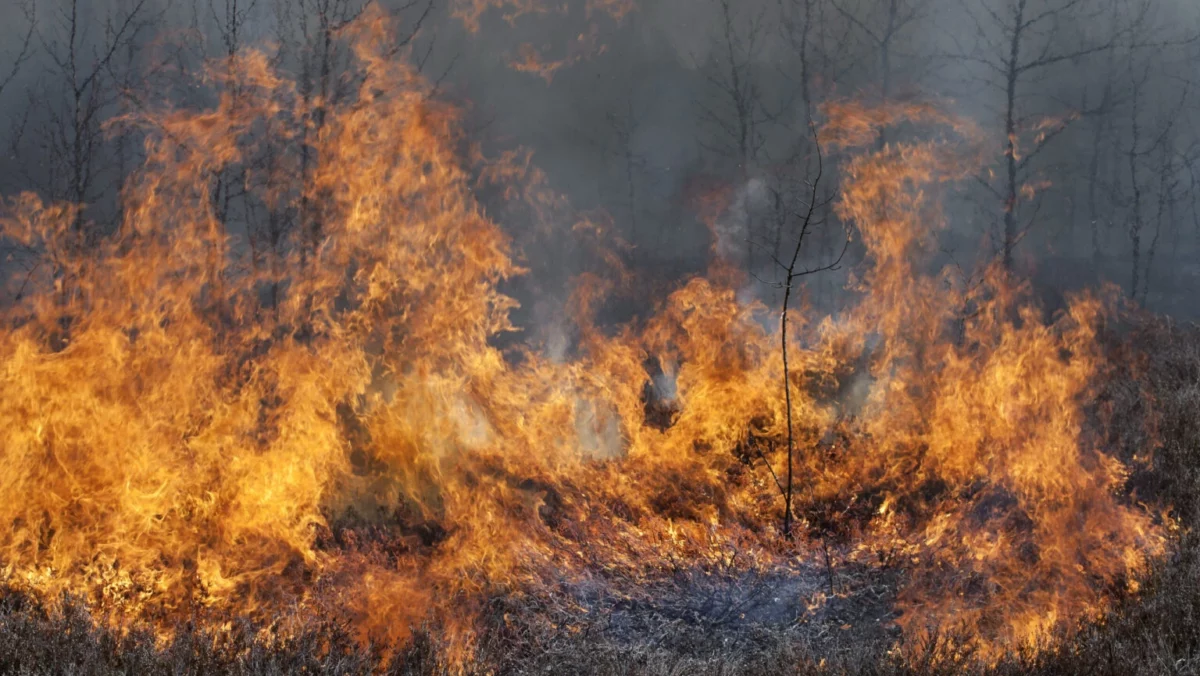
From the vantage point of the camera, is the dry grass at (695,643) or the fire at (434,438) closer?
the dry grass at (695,643)

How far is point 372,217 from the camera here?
870 cm

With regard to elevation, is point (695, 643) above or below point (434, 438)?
below

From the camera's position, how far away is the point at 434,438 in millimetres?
7285

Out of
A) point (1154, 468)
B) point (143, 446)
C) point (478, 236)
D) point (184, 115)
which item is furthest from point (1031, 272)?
point (143, 446)

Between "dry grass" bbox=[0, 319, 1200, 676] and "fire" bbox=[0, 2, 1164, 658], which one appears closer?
"dry grass" bbox=[0, 319, 1200, 676]

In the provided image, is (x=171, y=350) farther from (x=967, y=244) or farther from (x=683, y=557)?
(x=967, y=244)

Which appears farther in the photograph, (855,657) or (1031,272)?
(1031,272)

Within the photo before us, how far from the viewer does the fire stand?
18.1ft

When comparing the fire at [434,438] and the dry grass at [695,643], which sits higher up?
the fire at [434,438]

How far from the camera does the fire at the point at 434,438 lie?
5523mm

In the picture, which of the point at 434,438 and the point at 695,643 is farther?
the point at 434,438

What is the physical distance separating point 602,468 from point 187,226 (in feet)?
17.9

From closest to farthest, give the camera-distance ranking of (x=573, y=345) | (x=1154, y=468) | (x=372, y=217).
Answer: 1. (x=1154, y=468)
2. (x=372, y=217)
3. (x=573, y=345)

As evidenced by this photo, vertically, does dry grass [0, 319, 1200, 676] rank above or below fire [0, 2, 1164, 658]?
below
